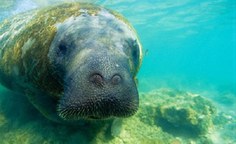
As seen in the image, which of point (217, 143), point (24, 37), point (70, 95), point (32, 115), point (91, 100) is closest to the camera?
point (91, 100)

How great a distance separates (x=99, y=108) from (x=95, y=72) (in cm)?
44

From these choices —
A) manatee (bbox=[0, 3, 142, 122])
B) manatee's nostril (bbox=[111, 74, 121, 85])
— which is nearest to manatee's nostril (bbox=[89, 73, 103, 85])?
manatee (bbox=[0, 3, 142, 122])

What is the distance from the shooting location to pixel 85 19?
15.9ft

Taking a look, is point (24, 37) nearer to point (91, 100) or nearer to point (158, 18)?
point (91, 100)

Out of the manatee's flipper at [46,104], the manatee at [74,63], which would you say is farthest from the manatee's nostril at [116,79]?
the manatee's flipper at [46,104]

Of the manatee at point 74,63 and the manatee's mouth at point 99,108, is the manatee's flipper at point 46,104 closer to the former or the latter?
the manatee at point 74,63

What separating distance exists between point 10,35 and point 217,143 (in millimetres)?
8920

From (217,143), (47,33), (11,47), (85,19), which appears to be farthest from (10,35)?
(217,143)

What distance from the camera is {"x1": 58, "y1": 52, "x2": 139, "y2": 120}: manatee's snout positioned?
10.3ft

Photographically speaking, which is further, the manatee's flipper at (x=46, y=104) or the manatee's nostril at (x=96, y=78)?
the manatee's flipper at (x=46, y=104)

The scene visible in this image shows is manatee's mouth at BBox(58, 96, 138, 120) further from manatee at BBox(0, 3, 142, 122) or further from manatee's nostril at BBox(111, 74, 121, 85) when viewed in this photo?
manatee's nostril at BBox(111, 74, 121, 85)

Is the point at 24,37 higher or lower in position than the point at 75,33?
lower

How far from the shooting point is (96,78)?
3.19 metres

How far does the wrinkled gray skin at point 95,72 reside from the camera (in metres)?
3.16
